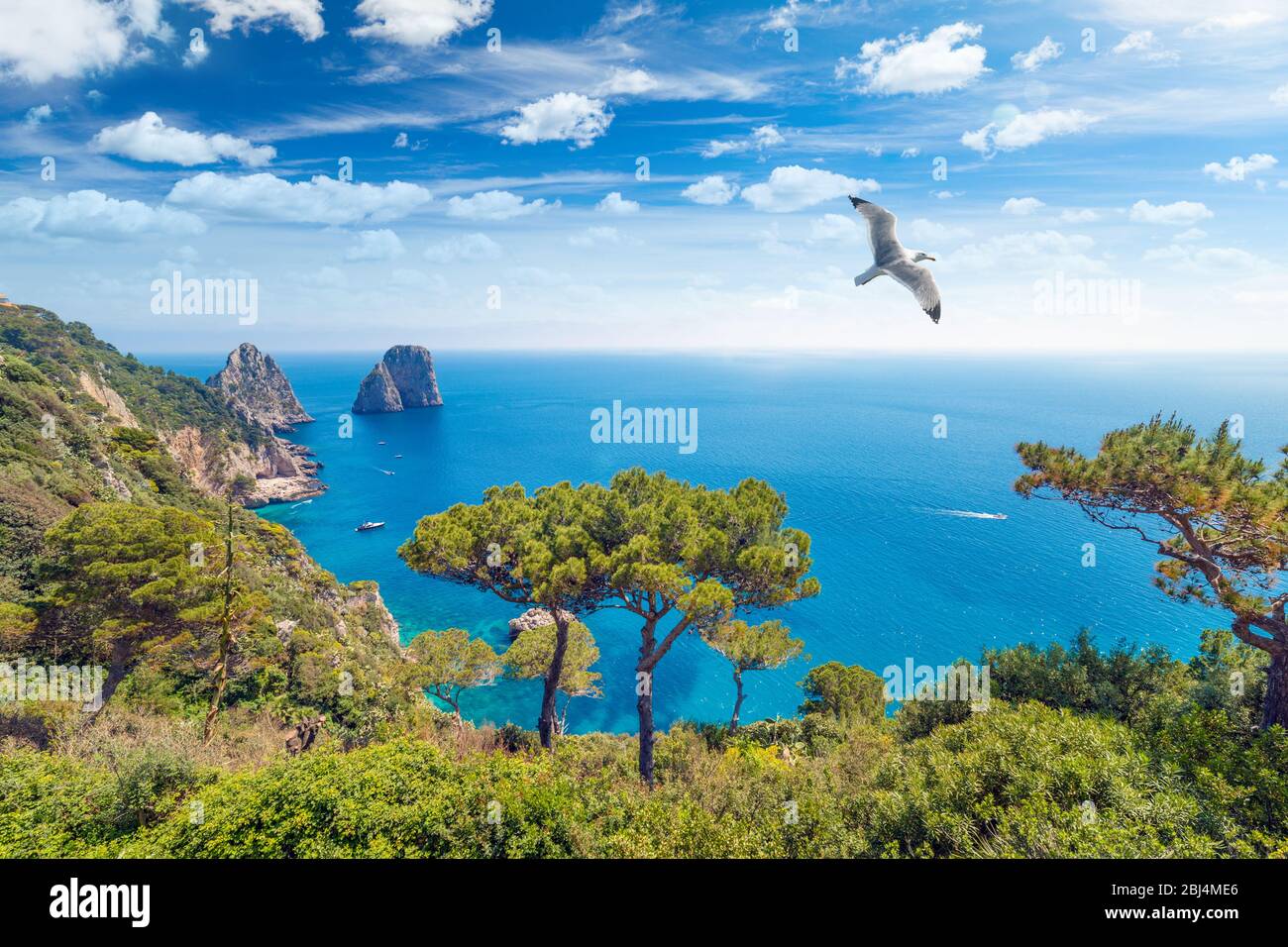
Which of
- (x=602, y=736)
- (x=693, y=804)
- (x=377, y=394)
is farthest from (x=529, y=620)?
(x=377, y=394)

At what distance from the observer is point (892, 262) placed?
8.47 meters

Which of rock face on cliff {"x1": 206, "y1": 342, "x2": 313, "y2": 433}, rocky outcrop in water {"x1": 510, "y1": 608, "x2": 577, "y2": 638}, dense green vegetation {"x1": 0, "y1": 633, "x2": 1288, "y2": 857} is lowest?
rocky outcrop in water {"x1": 510, "y1": 608, "x2": 577, "y2": 638}

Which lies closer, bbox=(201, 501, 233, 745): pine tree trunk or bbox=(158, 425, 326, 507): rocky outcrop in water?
bbox=(201, 501, 233, 745): pine tree trunk

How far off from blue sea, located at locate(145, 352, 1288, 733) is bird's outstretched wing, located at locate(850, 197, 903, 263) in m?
29.0

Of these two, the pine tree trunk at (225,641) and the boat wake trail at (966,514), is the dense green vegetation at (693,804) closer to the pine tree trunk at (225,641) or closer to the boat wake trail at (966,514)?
the pine tree trunk at (225,641)

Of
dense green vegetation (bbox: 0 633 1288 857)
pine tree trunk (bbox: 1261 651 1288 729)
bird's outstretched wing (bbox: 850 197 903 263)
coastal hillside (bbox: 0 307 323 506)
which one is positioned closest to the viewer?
dense green vegetation (bbox: 0 633 1288 857)

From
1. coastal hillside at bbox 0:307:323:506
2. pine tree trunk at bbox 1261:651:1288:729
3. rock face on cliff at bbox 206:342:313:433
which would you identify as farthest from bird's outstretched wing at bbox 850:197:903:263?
rock face on cliff at bbox 206:342:313:433

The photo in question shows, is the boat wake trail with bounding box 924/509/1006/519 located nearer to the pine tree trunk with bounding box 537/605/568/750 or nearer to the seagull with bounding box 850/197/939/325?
the pine tree trunk with bounding box 537/605/568/750

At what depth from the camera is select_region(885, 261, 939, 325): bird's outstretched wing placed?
8391 millimetres

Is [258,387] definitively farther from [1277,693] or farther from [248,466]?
[1277,693]

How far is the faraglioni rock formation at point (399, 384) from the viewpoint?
5428 inches

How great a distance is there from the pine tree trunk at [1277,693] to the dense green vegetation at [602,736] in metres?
0.17

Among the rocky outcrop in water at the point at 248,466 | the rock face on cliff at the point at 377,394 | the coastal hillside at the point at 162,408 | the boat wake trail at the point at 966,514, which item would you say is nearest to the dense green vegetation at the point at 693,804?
the coastal hillside at the point at 162,408
